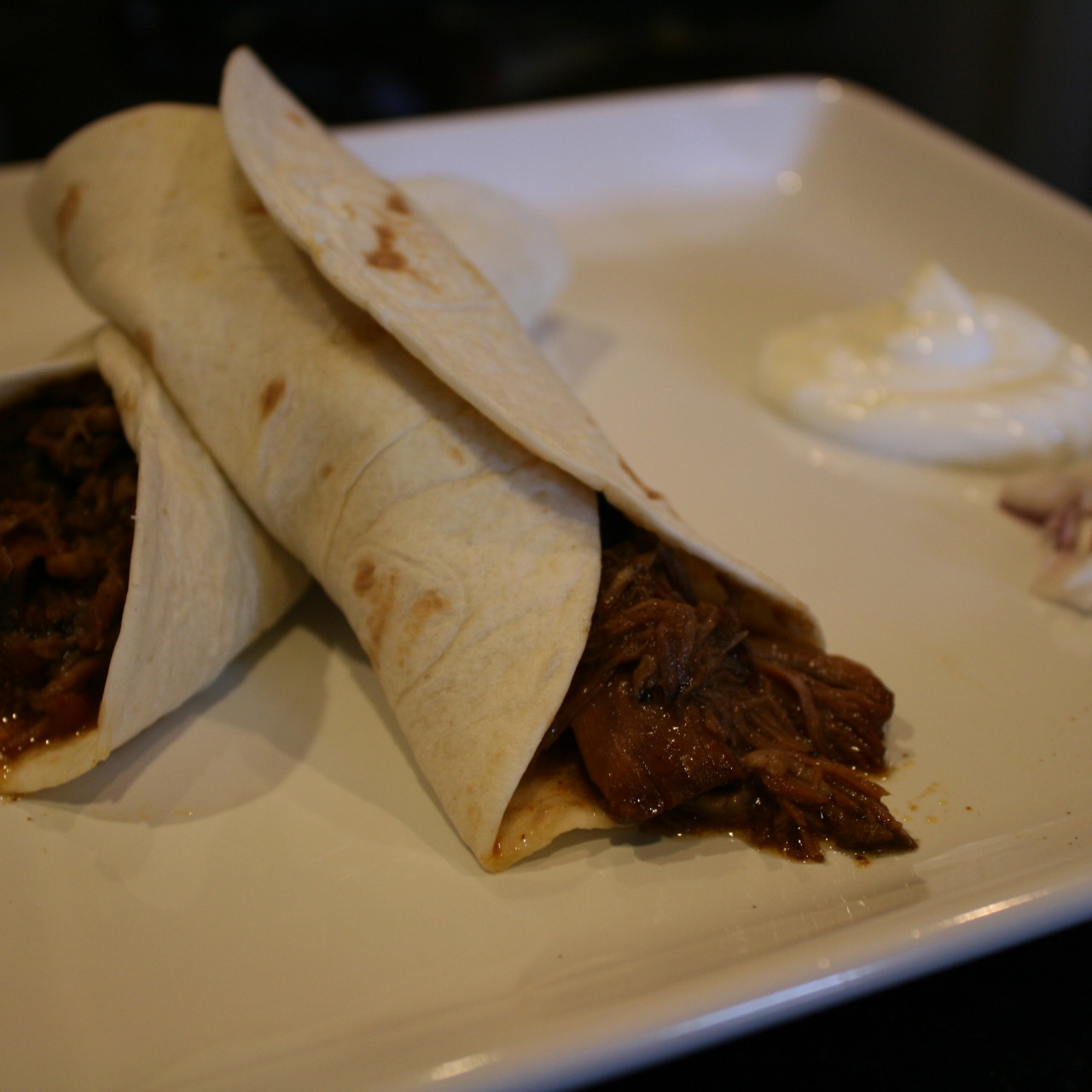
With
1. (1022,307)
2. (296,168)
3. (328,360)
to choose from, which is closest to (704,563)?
(328,360)

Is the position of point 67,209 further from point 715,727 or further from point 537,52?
point 537,52

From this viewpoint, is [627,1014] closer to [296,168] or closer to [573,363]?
[296,168]

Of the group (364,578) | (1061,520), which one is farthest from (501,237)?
(1061,520)

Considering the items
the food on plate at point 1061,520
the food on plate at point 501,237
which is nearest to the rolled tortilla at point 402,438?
the food on plate at point 501,237

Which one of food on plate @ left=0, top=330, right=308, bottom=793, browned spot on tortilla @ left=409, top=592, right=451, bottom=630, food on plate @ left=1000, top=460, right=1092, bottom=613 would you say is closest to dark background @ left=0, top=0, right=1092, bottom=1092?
food on plate @ left=1000, top=460, right=1092, bottom=613

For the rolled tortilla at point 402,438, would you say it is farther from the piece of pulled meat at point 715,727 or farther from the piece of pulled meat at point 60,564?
the piece of pulled meat at point 60,564

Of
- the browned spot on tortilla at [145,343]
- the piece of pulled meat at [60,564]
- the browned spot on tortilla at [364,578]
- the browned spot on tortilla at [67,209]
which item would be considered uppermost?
the browned spot on tortilla at [67,209]
